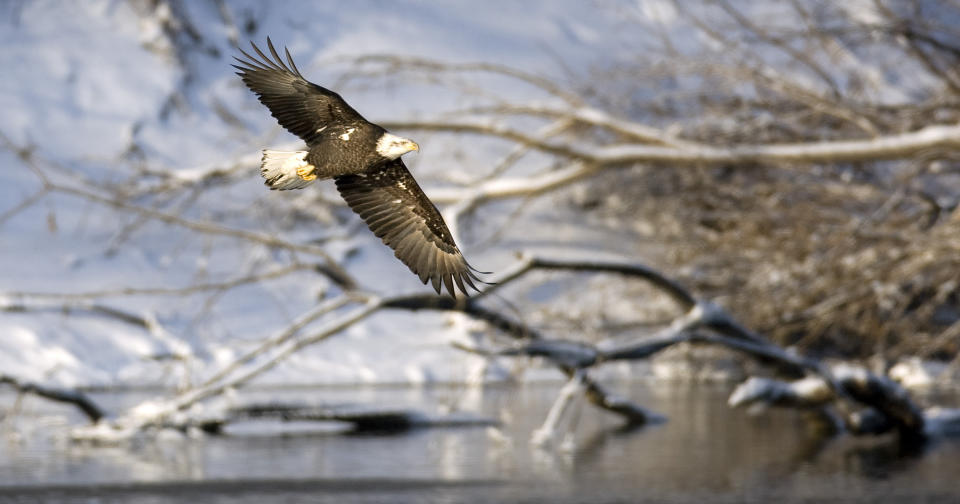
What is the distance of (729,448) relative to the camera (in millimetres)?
9266

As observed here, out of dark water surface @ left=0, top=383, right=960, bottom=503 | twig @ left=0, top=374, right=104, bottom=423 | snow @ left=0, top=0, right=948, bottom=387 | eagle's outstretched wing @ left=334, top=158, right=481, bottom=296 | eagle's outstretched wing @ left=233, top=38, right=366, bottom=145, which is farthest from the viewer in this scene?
snow @ left=0, top=0, right=948, bottom=387

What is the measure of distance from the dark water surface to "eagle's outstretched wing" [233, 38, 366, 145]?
12.0 ft

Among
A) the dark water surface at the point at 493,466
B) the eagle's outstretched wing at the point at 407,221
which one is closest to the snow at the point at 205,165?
the dark water surface at the point at 493,466

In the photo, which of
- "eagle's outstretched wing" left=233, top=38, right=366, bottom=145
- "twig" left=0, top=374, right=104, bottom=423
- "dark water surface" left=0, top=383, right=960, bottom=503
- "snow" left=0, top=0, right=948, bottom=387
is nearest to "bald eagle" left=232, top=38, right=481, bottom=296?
"eagle's outstretched wing" left=233, top=38, right=366, bottom=145

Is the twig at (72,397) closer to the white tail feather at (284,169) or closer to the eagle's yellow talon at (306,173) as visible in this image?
the white tail feather at (284,169)

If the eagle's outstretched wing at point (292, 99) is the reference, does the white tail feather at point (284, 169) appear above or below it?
below

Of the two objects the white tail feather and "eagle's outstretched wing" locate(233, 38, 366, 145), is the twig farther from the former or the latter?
the white tail feather

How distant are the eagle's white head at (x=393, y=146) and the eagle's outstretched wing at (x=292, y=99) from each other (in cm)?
21

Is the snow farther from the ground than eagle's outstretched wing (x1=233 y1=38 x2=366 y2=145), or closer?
farther from the ground

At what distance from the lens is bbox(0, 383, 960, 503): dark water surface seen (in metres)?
7.38

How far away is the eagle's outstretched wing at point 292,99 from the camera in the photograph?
381 cm

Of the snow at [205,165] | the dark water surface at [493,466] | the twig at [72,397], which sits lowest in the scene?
the dark water surface at [493,466]

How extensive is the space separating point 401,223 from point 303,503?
10.3 ft

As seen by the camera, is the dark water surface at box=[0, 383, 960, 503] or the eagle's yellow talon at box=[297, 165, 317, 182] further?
the dark water surface at box=[0, 383, 960, 503]
